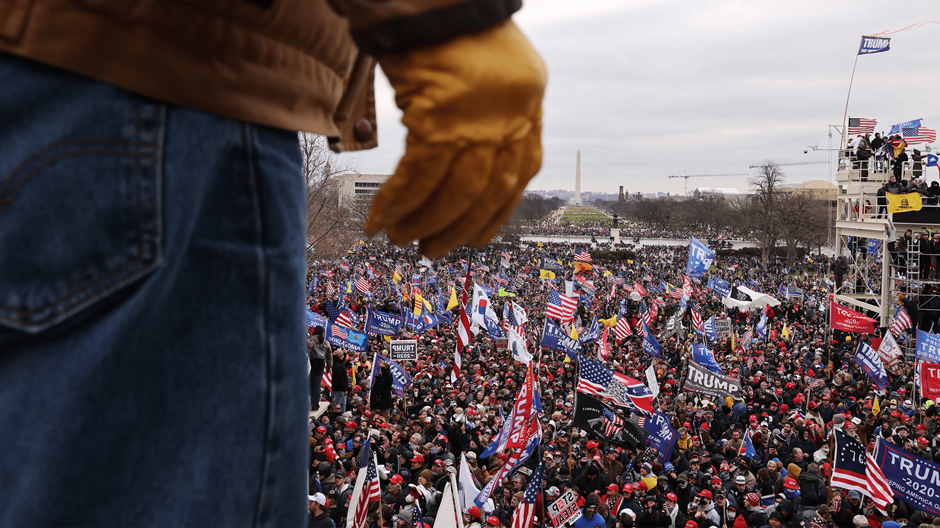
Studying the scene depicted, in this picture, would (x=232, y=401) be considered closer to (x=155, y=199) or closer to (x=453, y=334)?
(x=155, y=199)

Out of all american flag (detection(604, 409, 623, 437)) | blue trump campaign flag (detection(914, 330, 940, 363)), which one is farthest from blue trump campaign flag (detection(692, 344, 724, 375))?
american flag (detection(604, 409, 623, 437))

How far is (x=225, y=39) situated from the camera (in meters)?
1.02

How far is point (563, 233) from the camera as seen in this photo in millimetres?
99250

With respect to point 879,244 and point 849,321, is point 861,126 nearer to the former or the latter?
point 879,244

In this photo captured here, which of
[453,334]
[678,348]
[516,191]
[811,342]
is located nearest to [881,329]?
[811,342]

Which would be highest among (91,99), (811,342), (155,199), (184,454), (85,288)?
(91,99)

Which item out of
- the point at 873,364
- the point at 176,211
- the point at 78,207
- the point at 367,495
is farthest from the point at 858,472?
the point at 78,207

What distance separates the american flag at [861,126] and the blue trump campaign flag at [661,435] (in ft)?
71.0

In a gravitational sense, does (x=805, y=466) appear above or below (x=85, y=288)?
below

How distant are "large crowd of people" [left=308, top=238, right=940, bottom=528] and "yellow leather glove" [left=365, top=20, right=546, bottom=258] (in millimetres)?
5996

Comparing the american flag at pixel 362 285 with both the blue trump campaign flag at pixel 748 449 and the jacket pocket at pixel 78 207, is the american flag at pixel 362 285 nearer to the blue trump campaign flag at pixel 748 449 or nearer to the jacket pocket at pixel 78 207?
the blue trump campaign flag at pixel 748 449

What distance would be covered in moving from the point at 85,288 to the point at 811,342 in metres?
24.3

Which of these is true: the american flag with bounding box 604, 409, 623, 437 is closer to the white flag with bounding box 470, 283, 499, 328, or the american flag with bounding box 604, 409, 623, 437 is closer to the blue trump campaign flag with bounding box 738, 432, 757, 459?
the blue trump campaign flag with bounding box 738, 432, 757, 459

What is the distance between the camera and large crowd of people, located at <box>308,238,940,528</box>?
9.07 m
